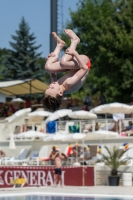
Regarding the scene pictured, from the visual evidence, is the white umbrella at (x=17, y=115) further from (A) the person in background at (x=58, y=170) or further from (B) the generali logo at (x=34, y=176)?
(A) the person in background at (x=58, y=170)

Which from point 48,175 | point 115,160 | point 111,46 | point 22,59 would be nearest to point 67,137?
point 48,175

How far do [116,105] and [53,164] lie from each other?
3.79 meters

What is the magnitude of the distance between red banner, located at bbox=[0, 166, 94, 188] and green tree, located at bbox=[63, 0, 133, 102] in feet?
32.3

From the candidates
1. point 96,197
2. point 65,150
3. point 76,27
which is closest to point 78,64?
point 96,197

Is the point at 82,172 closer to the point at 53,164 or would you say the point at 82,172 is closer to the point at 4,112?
the point at 53,164

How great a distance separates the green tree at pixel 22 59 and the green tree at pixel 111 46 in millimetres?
19017

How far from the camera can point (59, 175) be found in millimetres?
18703

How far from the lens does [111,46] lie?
28.9 metres

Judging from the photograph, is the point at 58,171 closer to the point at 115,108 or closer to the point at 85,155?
the point at 85,155

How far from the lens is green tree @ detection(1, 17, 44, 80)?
166 feet

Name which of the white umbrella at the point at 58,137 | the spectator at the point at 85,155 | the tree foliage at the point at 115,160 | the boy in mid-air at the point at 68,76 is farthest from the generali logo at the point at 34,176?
the boy in mid-air at the point at 68,76

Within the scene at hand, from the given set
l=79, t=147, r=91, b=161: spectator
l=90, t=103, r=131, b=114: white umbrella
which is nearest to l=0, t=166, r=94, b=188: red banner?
l=79, t=147, r=91, b=161: spectator

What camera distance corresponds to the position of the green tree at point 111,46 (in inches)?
1127

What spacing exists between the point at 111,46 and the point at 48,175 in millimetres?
11261
